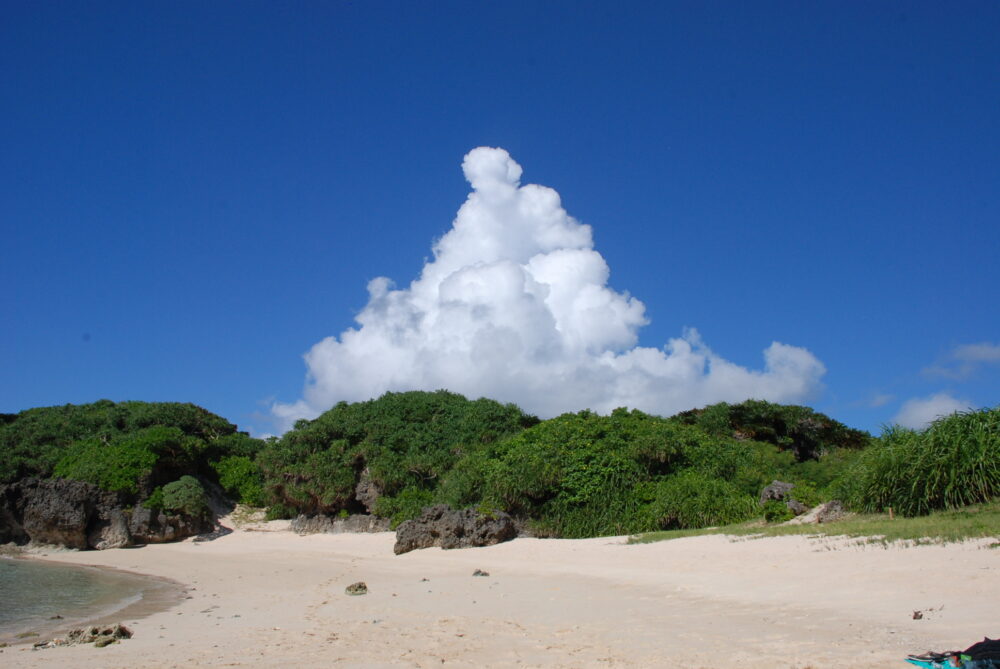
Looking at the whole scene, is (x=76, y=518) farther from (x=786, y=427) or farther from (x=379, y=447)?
(x=786, y=427)

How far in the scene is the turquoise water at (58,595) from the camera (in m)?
→ 10.5

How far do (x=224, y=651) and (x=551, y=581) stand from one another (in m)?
5.60

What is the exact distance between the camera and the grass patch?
9055 mm

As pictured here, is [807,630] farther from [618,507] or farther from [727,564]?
[618,507]

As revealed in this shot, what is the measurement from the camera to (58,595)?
1374cm

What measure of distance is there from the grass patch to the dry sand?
48cm

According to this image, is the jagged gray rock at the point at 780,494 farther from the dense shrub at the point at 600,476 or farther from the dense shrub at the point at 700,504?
the dense shrub at the point at 600,476

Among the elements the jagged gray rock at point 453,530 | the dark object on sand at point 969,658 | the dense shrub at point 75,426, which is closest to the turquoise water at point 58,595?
the jagged gray rock at point 453,530

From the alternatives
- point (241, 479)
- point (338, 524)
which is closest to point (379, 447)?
point (338, 524)

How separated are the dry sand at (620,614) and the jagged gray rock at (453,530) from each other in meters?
3.74

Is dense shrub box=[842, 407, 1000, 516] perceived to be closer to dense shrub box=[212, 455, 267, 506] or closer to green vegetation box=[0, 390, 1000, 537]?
green vegetation box=[0, 390, 1000, 537]

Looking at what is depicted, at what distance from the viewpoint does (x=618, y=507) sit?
1867cm

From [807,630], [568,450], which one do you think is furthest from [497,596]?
[568,450]

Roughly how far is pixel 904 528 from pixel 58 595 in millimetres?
15603
